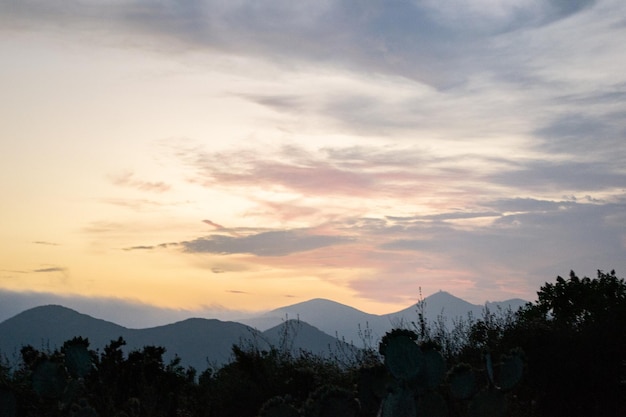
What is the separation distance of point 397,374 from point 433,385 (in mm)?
616

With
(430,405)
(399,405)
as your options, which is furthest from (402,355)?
(399,405)

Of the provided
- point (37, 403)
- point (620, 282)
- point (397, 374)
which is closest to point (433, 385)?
point (397, 374)

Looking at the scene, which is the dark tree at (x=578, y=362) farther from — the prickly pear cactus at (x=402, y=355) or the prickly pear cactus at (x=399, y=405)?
the prickly pear cactus at (x=399, y=405)

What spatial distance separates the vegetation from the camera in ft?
32.6

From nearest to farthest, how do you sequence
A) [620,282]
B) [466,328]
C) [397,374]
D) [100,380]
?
[397,374] → [100,380] → [466,328] → [620,282]

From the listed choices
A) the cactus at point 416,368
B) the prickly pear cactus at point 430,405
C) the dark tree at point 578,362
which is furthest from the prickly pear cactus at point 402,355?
the dark tree at point 578,362

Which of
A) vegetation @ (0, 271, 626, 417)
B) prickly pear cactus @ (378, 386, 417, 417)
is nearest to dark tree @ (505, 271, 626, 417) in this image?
vegetation @ (0, 271, 626, 417)

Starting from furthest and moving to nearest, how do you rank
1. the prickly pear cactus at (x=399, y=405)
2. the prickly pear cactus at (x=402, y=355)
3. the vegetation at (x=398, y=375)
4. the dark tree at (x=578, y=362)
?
the dark tree at (x=578, y=362)
the vegetation at (x=398, y=375)
the prickly pear cactus at (x=402, y=355)
the prickly pear cactus at (x=399, y=405)

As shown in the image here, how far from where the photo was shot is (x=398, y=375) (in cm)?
975

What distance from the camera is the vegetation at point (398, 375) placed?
32.6 ft

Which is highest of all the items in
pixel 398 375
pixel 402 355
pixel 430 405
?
pixel 402 355

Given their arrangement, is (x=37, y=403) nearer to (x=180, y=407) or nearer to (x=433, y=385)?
(x=180, y=407)

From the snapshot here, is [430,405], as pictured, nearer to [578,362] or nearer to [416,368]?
[416,368]

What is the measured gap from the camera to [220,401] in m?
15.6
